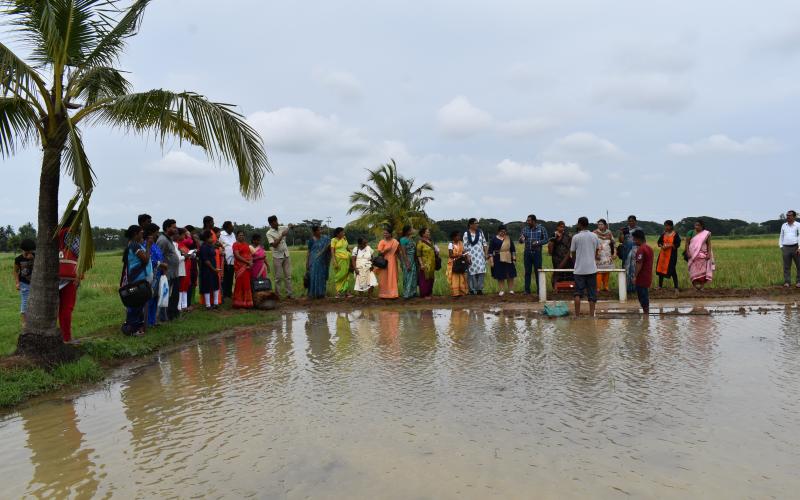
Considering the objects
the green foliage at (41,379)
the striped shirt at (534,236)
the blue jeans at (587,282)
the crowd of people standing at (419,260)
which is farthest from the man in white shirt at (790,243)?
the green foliage at (41,379)

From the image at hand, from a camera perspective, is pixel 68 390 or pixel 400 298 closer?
pixel 68 390

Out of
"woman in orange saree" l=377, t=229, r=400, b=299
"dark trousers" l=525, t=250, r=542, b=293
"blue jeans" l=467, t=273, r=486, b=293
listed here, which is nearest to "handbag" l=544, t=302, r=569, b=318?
"dark trousers" l=525, t=250, r=542, b=293

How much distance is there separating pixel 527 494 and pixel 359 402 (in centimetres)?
231

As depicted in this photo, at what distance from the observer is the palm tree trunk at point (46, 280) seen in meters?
6.83

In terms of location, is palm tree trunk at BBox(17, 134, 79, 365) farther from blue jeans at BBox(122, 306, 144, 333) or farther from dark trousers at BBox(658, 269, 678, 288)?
dark trousers at BBox(658, 269, 678, 288)

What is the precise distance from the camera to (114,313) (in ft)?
39.2

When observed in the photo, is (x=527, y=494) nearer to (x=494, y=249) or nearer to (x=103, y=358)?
(x=103, y=358)

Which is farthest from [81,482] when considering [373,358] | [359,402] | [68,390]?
[373,358]

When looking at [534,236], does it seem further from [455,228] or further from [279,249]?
[455,228]

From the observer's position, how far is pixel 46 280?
6.92 m

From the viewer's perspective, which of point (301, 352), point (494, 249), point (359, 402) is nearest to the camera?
point (359, 402)

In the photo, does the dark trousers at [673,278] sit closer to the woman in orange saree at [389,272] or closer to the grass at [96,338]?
the woman in orange saree at [389,272]

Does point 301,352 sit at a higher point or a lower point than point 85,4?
lower

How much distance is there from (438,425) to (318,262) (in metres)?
9.51
